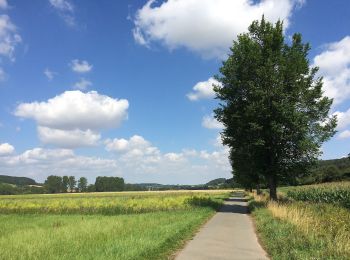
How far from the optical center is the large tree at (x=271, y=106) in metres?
30.8

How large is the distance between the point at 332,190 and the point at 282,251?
78.0 ft

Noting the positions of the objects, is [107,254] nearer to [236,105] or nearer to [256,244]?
[256,244]

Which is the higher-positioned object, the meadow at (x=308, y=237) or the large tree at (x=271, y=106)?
the large tree at (x=271, y=106)

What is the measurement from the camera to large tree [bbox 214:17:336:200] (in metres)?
30.8

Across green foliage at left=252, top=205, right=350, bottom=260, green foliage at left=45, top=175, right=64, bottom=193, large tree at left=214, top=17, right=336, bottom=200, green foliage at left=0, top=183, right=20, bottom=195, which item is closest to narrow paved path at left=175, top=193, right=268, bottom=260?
green foliage at left=252, top=205, right=350, bottom=260

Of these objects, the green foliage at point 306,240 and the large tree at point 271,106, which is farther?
the large tree at point 271,106

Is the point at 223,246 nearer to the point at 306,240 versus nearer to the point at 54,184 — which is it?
the point at 306,240

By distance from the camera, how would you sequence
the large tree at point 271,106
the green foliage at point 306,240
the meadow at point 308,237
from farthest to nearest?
the large tree at point 271,106, the meadow at point 308,237, the green foliage at point 306,240

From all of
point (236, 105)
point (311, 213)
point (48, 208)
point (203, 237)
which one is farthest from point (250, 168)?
point (48, 208)

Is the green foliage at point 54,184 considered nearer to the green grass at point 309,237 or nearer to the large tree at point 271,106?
the large tree at point 271,106

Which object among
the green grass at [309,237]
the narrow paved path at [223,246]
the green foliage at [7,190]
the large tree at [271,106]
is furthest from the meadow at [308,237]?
the green foliage at [7,190]

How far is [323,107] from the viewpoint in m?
33.0

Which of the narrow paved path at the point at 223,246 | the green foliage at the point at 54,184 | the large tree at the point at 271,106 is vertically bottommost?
the narrow paved path at the point at 223,246

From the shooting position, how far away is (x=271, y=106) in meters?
30.9
